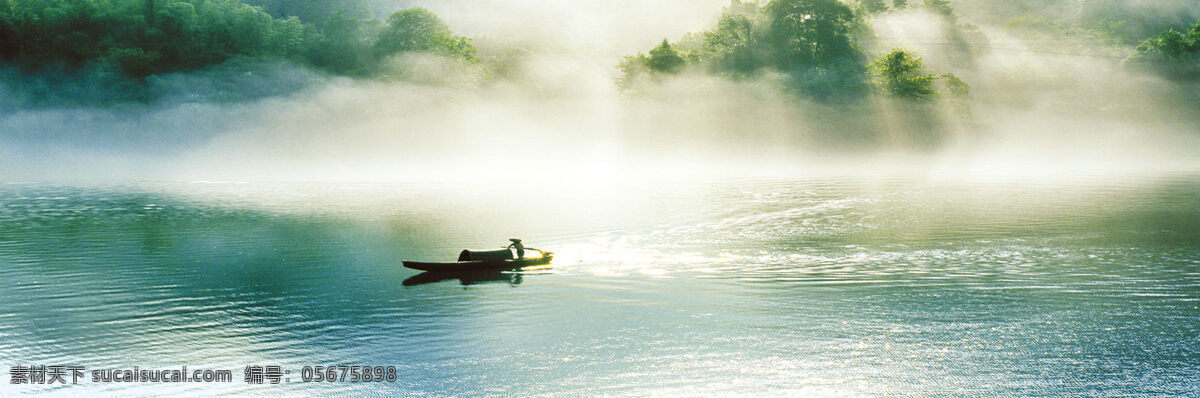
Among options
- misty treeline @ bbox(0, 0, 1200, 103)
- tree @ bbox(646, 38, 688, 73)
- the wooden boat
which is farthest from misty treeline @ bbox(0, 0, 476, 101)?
the wooden boat

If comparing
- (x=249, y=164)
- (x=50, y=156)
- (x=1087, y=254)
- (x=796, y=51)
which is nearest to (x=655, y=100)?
(x=796, y=51)

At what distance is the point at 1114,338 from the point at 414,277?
28.7 meters

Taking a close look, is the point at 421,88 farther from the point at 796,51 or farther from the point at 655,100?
the point at 796,51

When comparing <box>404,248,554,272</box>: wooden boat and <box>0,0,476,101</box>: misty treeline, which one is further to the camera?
<box>0,0,476,101</box>: misty treeline

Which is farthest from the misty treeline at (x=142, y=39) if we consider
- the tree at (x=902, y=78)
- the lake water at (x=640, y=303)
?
the lake water at (x=640, y=303)

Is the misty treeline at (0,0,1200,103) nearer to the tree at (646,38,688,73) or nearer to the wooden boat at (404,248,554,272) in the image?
the tree at (646,38,688,73)

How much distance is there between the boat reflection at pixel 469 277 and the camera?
43531 millimetres

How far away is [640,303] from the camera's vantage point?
37969 mm

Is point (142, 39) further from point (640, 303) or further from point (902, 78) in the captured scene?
point (640, 303)

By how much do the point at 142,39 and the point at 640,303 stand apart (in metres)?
181

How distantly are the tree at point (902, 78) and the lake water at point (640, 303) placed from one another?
373 ft

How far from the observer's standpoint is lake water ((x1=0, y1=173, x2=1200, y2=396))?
28.1 m

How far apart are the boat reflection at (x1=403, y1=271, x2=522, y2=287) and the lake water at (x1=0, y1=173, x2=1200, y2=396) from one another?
0.32m

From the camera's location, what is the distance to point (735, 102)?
199 meters
